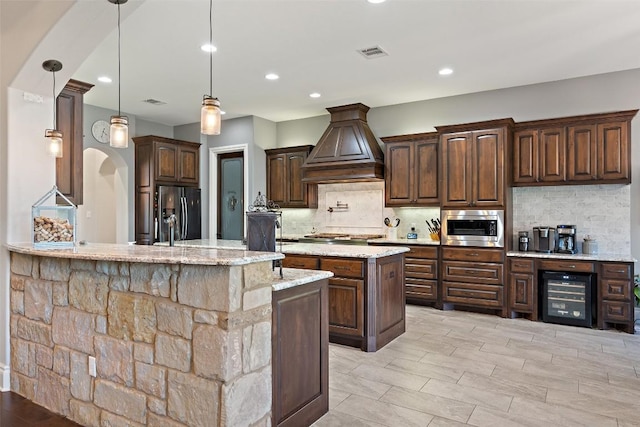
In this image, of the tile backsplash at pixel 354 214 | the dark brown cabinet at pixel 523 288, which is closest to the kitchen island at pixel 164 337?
the dark brown cabinet at pixel 523 288

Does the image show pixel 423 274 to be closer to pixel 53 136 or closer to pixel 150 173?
pixel 53 136

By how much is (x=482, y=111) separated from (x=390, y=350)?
3822mm

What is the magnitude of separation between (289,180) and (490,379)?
16.2 feet

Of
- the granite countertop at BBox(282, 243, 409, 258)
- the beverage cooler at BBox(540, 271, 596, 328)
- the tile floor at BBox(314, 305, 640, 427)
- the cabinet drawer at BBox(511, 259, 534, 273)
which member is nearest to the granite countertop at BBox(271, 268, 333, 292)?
the tile floor at BBox(314, 305, 640, 427)

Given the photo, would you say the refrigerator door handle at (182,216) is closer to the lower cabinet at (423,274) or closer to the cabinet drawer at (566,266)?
the lower cabinet at (423,274)

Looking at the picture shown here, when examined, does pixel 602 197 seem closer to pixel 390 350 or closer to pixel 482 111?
pixel 482 111

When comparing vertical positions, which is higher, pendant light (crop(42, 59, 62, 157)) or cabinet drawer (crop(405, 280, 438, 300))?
pendant light (crop(42, 59, 62, 157))

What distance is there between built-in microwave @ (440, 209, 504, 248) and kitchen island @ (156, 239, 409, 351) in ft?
5.34

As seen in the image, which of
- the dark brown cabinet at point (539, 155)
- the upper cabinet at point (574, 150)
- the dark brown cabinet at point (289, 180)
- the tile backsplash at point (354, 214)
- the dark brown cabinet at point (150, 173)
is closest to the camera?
the upper cabinet at point (574, 150)

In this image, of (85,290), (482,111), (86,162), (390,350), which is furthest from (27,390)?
(86,162)

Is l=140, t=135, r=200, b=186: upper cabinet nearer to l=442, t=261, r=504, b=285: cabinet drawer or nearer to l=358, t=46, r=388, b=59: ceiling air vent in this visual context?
l=358, t=46, r=388, b=59: ceiling air vent

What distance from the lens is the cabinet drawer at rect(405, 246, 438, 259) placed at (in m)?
5.61

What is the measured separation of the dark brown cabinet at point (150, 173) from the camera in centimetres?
687

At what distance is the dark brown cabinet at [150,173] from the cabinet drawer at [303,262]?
12.0 feet
